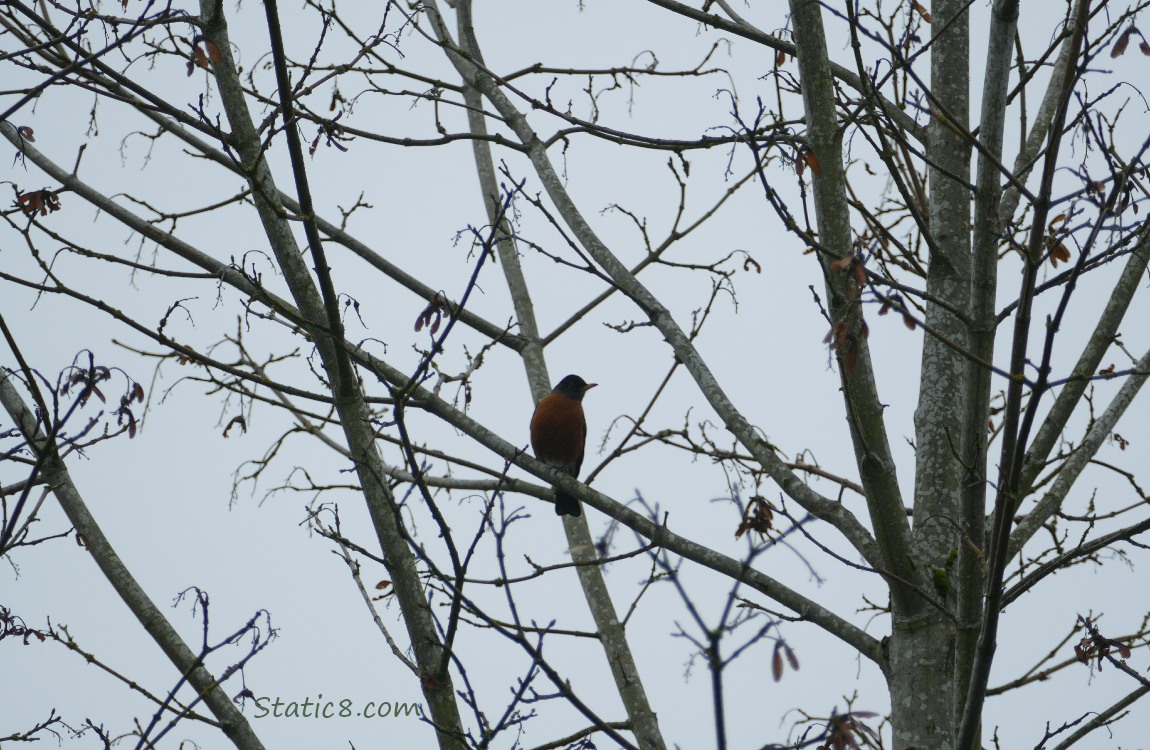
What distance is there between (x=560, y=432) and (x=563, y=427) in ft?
0.13

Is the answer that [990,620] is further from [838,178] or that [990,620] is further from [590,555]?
[590,555]

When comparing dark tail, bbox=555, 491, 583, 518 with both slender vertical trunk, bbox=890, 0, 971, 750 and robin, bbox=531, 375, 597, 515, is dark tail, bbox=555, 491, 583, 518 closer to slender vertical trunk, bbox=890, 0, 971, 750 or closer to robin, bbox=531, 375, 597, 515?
robin, bbox=531, 375, 597, 515

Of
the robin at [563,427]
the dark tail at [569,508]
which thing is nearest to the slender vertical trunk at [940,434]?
the dark tail at [569,508]

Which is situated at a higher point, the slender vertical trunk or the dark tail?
the dark tail

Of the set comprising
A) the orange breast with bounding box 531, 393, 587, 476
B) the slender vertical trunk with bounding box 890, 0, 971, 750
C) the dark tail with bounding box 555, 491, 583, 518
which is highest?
the orange breast with bounding box 531, 393, 587, 476

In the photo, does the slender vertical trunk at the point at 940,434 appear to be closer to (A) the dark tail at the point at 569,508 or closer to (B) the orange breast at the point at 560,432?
(A) the dark tail at the point at 569,508

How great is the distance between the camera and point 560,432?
6348 mm

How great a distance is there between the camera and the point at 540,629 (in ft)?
7.66

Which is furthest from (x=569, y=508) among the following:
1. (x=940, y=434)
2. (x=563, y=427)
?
(x=940, y=434)

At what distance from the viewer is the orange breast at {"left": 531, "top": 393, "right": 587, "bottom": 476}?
20.0ft

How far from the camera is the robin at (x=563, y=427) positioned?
20.0 feet

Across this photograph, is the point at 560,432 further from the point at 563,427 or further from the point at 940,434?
the point at 940,434

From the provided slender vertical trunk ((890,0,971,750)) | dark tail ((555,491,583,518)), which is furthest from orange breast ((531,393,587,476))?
slender vertical trunk ((890,0,971,750))

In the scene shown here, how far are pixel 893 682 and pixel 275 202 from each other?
2.07 metres
